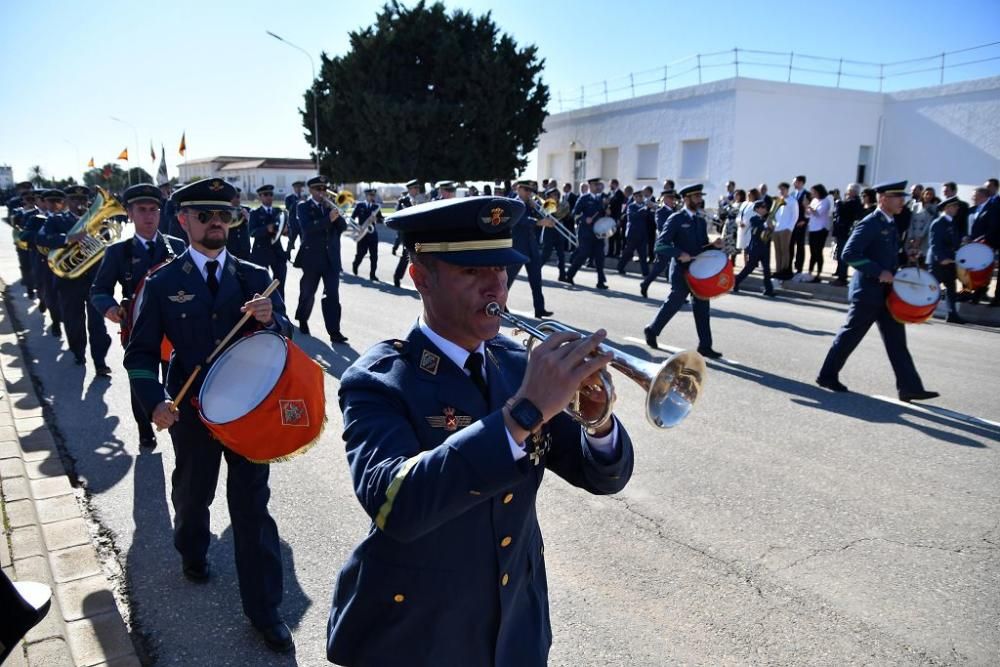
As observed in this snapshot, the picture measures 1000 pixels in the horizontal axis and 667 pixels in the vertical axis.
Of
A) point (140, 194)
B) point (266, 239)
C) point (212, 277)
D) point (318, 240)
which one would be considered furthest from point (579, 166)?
point (212, 277)

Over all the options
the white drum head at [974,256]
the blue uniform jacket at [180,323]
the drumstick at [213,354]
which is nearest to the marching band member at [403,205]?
the blue uniform jacket at [180,323]

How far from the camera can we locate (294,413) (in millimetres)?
3188

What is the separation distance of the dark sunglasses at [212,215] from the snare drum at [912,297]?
625cm

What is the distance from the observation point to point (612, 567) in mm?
3889

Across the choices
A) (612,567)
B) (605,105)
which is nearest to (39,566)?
(612,567)

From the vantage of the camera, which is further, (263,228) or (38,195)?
(38,195)

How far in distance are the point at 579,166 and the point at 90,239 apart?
1072 inches

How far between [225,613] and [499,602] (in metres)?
2.25

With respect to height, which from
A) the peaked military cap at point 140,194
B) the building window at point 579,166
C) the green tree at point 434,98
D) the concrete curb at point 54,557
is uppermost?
the green tree at point 434,98

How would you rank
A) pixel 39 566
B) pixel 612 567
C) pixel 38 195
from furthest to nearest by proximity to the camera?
pixel 38 195
pixel 612 567
pixel 39 566

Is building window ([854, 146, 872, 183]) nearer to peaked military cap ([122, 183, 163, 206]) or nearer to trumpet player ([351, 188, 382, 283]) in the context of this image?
trumpet player ([351, 188, 382, 283])

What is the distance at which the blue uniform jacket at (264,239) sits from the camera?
1110 centimetres

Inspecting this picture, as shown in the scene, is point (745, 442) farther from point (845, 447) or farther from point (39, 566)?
point (39, 566)

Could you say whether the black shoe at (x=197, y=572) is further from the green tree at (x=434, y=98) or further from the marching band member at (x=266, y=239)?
the green tree at (x=434, y=98)
